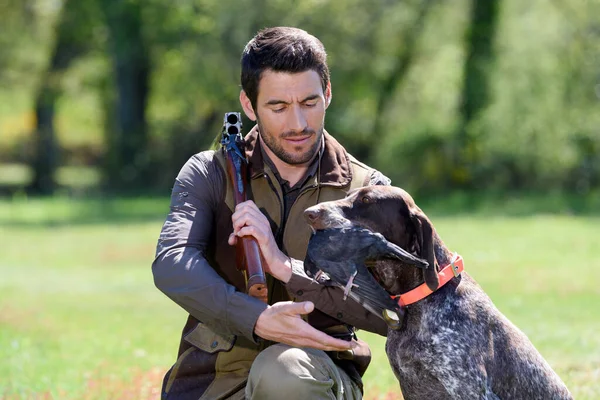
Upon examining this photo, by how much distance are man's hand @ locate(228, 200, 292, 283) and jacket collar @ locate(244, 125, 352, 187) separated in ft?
1.73

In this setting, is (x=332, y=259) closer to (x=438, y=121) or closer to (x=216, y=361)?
(x=216, y=361)

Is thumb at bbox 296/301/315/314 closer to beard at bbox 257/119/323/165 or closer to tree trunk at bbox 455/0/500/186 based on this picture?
beard at bbox 257/119/323/165

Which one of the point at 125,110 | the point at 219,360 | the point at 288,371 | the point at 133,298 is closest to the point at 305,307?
the point at 288,371

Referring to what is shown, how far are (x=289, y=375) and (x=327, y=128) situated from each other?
2599 cm

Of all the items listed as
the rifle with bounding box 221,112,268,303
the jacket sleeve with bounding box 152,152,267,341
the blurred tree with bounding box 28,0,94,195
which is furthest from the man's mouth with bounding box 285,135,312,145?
the blurred tree with bounding box 28,0,94,195

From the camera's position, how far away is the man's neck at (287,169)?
A: 5.07 metres

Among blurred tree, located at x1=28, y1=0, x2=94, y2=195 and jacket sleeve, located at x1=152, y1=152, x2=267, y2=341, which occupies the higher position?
jacket sleeve, located at x1=152, y1=152, x2=267, y2=341

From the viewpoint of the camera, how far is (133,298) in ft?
47.4

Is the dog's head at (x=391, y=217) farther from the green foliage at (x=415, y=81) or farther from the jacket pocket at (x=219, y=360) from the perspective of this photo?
the green foliage at (x=415, y=81)

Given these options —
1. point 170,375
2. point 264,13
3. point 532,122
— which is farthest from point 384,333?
point 264,13

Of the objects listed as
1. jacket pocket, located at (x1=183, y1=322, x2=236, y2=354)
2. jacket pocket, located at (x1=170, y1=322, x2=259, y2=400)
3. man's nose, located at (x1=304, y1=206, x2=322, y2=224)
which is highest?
man's nose, located at (x1=304, y1=206, x2=322, y2=224)

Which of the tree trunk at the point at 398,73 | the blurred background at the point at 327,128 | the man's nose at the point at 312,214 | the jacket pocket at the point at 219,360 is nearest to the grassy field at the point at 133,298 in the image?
the blurred background at the point at 327,128

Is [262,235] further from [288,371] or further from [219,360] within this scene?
[219,360]

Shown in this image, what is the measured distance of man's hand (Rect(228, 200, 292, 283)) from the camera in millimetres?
4418
